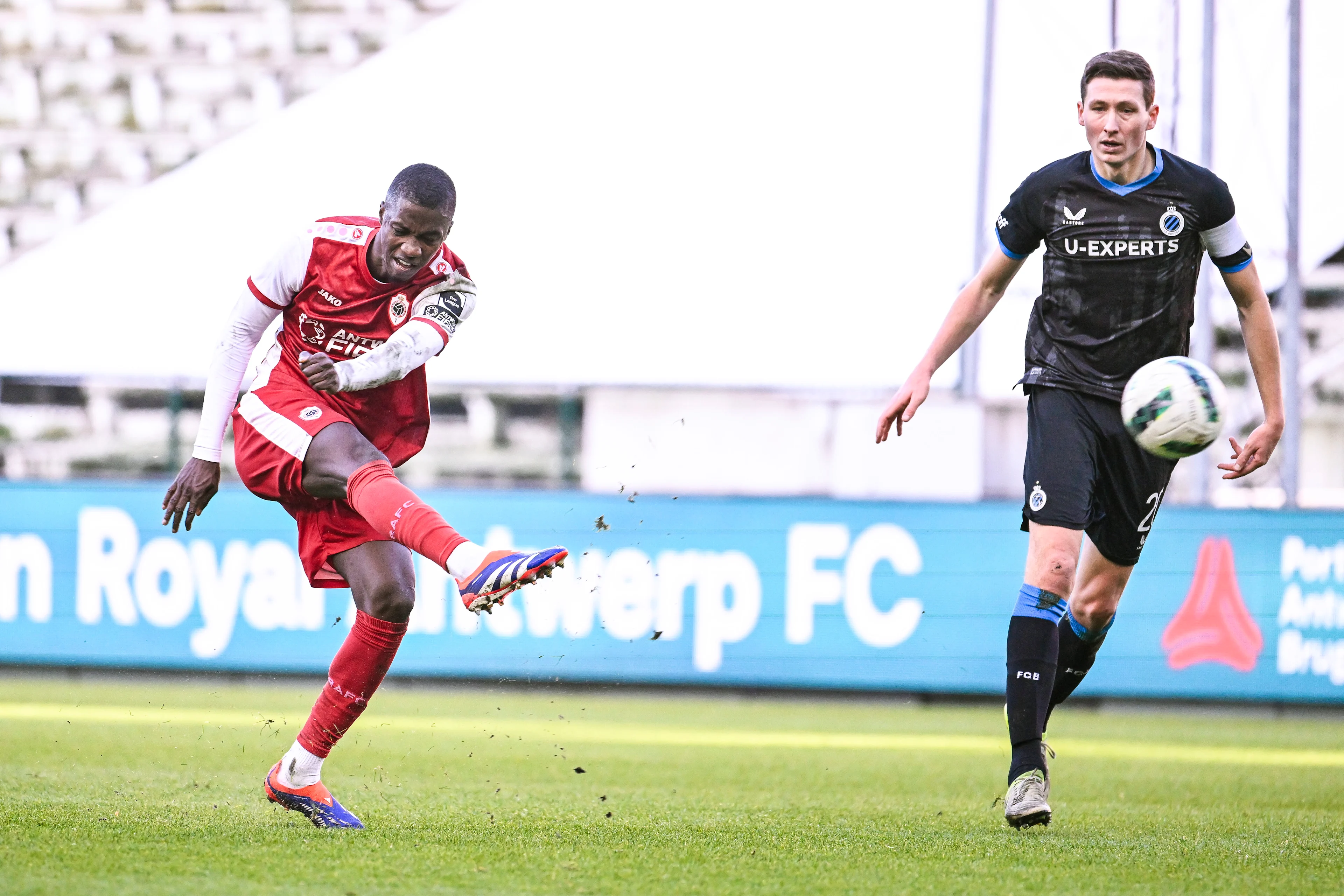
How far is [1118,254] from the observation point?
4.38m

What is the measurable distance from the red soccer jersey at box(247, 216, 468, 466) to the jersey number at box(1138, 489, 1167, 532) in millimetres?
2071

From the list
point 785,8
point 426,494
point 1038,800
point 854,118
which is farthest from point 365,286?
point 785,8

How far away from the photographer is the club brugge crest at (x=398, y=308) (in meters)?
4.43

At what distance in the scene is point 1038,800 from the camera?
166 inches

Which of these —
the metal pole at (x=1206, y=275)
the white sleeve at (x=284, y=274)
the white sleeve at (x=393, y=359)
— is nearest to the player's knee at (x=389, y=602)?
the white sleeve at (x=393, y=359)

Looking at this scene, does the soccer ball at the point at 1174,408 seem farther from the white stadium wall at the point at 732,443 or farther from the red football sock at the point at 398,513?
the white stadium wall at the point at 732,443

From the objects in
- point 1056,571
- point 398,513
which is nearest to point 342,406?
point 398,513

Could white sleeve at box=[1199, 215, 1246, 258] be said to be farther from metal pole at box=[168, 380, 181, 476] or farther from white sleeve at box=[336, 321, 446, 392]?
metal pole at box=[168, 380, 181, 476]

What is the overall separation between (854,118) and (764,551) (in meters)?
8.24

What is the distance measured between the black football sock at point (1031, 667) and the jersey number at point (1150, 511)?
1.19 feet

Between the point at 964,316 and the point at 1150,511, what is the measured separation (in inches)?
30.9

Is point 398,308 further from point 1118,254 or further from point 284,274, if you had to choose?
point 1118,254

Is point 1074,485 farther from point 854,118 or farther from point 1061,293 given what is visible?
point 854,118

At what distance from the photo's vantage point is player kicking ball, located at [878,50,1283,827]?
169 inches
